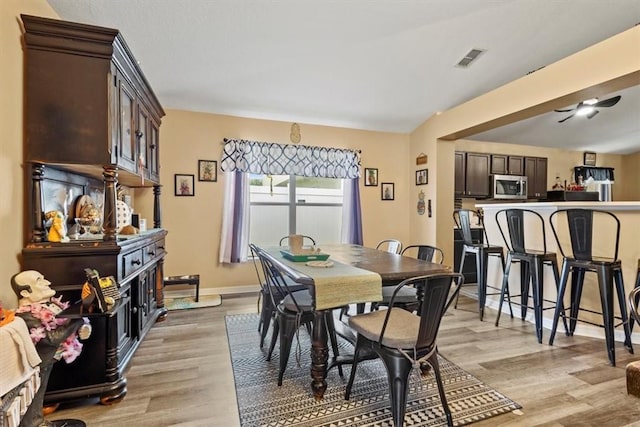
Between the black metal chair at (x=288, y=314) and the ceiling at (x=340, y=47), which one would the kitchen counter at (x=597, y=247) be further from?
the black metal chair at (x=288, y=314)

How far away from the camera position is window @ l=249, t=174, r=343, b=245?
4727 millimetres

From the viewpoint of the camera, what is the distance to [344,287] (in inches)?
68.8

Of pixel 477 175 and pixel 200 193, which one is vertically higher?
pixel 477 175

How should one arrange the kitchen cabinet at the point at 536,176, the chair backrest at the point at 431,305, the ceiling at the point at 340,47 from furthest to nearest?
the kitchen cabinet at the point at 536,176
the ceiling at the point at 340,47
the chair backrest at the point at 431,305

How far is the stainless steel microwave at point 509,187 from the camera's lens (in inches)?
216

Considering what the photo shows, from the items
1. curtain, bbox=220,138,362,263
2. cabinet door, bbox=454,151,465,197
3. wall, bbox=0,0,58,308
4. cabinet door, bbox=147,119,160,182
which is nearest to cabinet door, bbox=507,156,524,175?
cabinet door, bbox=454,151,465,197

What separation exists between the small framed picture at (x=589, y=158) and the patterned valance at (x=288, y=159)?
5.08 meters

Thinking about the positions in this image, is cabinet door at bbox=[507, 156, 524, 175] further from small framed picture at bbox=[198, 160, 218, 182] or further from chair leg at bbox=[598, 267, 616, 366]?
small framed picture at bbox=[198, 160, 218, 182]

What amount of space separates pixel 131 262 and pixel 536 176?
21.8ft

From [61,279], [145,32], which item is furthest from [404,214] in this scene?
[61,279]

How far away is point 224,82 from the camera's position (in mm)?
3719

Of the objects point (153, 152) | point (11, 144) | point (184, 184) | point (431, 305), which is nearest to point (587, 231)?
point (431, 305)

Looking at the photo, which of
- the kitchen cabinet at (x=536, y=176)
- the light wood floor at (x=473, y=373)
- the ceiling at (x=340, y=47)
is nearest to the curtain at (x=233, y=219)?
the ceiling at (x=340, y=47)

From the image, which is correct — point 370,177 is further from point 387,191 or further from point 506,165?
point 506,165
